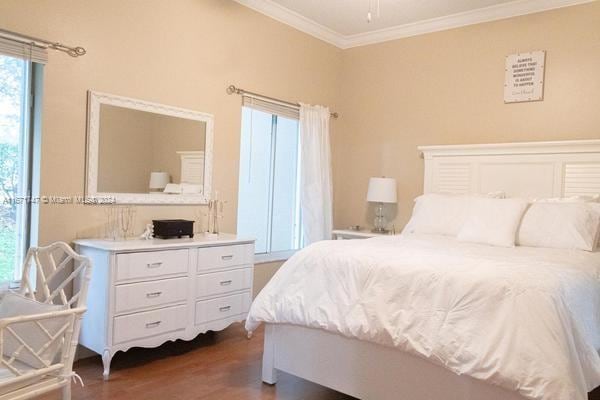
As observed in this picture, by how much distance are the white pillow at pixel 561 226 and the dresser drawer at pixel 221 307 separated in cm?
201

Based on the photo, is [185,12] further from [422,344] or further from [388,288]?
[422,344]

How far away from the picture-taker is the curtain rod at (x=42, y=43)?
267cm

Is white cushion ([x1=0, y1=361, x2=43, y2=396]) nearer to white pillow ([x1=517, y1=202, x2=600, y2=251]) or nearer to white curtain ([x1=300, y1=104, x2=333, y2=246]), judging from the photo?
white pillow ([x1=517, y1=202, x2=600, y2=251])

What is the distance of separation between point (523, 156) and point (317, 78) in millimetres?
2108

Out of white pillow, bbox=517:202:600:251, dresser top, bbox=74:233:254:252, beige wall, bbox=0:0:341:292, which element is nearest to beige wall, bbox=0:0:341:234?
beige wall, bbox=0:0:341:292

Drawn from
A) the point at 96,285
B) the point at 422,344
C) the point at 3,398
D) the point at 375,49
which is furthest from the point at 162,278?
the point at 375,49

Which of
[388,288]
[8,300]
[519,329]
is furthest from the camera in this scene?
[388,288]

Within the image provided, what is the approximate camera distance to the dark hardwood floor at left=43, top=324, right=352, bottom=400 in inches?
104

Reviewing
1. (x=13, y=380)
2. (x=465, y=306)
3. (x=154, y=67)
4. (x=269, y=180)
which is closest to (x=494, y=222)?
(x=465, y=306)

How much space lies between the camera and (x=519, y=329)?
1899 millimetres

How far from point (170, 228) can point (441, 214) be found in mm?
2037

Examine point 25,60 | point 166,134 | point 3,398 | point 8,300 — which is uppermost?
point 25,60

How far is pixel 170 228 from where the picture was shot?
3279 millimetres

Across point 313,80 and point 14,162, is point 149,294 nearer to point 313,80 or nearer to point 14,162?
point 14,162
